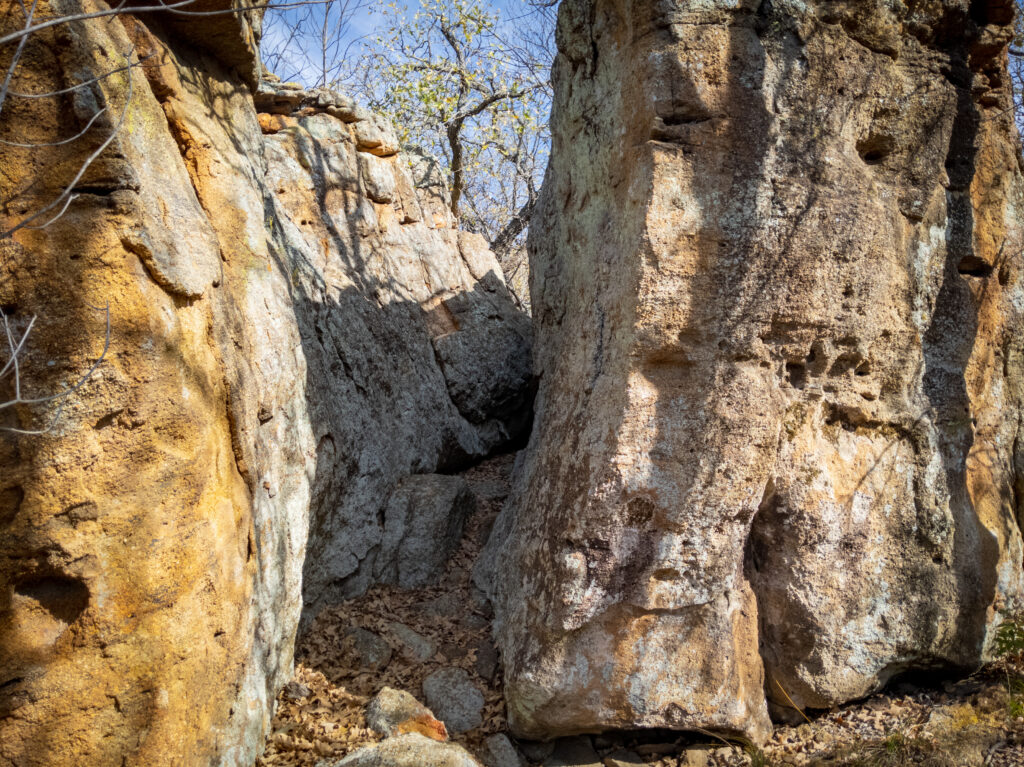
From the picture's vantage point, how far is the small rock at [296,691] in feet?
13.7

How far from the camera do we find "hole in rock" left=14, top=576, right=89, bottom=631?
2.87 meters

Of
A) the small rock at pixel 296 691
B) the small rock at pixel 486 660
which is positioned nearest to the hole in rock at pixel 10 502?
the small rock at pixel 296 691

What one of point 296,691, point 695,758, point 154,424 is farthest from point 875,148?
point 296,691

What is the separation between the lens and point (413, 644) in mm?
4738

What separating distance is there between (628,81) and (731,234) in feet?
3.76

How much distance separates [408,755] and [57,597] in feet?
5.65

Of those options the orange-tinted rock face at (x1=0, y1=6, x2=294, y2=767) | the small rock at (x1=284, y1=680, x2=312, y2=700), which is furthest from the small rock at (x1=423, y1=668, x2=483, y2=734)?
the orange-tinted rock face at (x1=0, y1=6, x2=294, y2=767)

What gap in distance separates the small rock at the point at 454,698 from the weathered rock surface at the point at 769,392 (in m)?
0.29

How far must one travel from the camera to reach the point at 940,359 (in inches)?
180

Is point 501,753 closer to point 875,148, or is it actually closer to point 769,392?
point 769,392

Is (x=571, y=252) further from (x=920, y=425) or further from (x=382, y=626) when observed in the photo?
(x=382, y=626)

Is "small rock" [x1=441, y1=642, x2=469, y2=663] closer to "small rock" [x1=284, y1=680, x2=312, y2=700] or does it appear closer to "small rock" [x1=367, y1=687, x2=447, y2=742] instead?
"small rock" [x1=367, y1=687, x2=447, y2=742]

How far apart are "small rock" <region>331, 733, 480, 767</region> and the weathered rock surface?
0.53 metres

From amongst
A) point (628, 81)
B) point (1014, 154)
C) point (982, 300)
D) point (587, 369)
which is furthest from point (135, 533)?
point (1014, 154)
